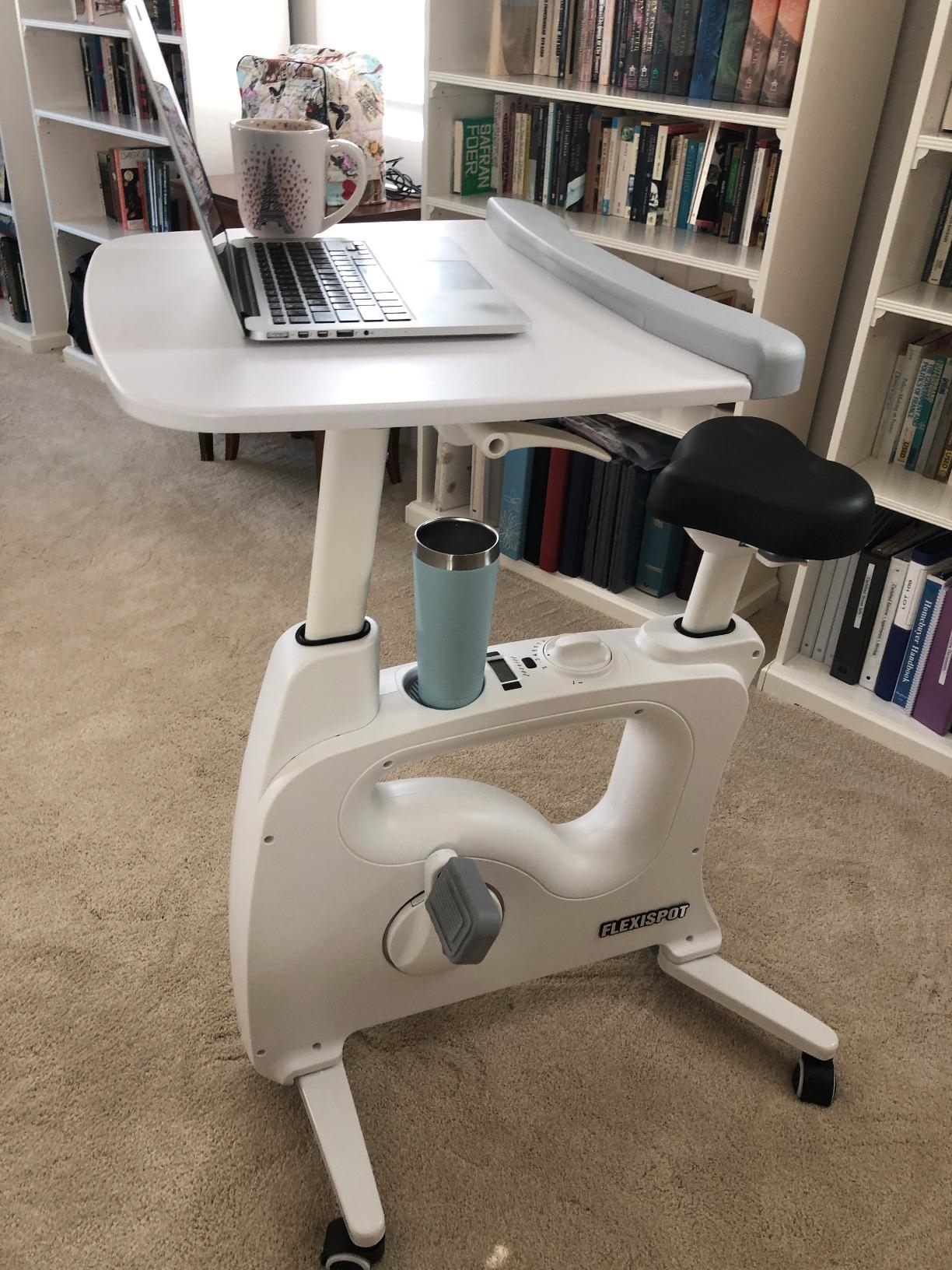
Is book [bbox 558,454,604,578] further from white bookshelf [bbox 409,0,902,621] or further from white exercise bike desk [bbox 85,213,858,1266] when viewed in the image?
white exercise bike desk [bbox 85,213,858,1266]

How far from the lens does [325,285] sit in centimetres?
96

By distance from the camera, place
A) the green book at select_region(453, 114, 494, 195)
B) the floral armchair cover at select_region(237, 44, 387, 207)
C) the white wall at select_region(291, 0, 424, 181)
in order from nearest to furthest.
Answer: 1. the green book at select_region(453, 114, 494, 195)
2. the floral armchair cover at select_region(237, 44, 387, 207)
3. the white wall at select_region(291, 0, 424, 181)

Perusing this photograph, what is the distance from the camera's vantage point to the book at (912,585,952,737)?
1.80m

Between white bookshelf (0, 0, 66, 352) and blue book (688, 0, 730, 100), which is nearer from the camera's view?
blue book (688, 0, 730, 100)

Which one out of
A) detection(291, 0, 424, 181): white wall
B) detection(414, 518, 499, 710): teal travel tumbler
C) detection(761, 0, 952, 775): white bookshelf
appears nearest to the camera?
detection(414, 518, 499, 710): teal travel tumbler

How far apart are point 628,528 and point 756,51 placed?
0.87 meters

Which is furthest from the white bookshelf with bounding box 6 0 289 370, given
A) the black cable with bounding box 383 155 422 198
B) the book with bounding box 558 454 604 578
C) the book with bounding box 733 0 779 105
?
the book with bounding box 733 0 779 105

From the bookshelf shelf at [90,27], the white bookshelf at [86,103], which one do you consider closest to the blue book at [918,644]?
the white bookshelf at [86,103]

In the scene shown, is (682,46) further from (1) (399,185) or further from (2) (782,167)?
(1) (399,185)

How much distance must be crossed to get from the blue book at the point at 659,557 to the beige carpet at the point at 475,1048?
35 centimetres

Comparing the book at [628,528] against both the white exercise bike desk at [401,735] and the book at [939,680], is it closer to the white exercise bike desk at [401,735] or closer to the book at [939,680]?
the book at [939,680]

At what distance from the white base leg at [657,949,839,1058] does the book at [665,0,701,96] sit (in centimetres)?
151

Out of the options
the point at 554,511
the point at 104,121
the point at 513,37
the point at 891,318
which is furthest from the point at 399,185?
the point at 891,318

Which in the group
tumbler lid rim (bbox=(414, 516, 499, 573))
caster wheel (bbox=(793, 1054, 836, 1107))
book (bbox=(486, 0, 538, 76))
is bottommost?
caster wheel (bbox=(793, 1054, 836, 1107))
